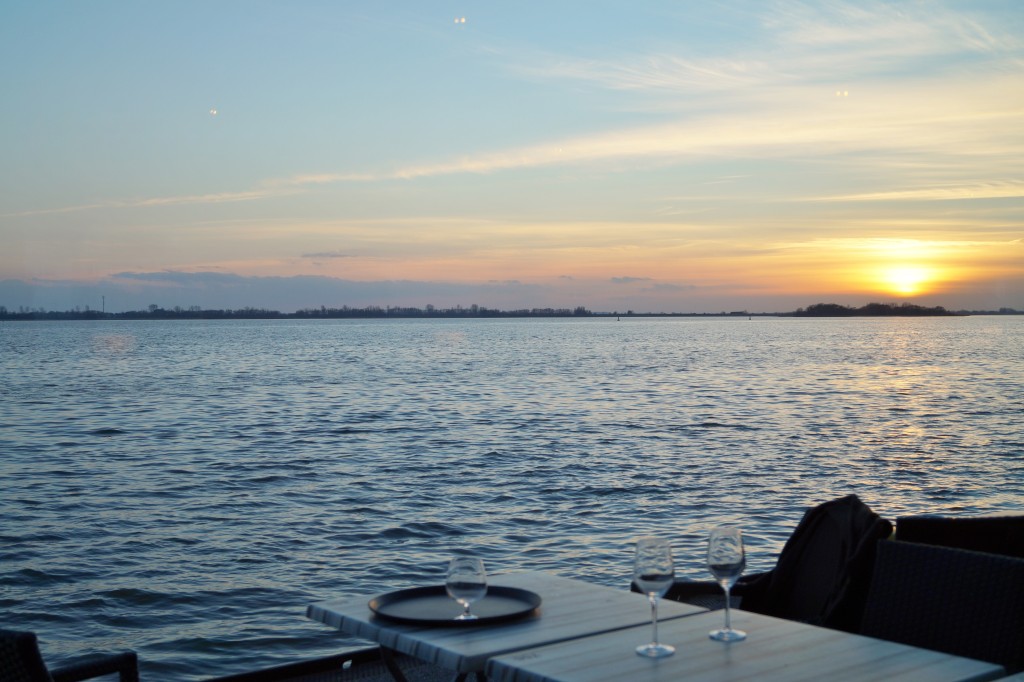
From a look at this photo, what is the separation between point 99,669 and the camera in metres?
3.81

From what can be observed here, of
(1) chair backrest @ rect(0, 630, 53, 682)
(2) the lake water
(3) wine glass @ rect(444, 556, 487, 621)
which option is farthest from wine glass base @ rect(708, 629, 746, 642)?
(2) the lake water

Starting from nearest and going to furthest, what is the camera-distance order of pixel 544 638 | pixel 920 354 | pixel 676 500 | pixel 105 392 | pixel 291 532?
1. pixel 544 638
2. pixel 291 532
3. pixel 676 500
4. pixel 105 392
5. pixel 920 354

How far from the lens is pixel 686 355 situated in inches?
3278

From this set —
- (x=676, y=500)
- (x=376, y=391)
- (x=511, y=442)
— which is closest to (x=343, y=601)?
(x=676, y=500)

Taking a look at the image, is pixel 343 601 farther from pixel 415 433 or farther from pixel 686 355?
pixel 686 355

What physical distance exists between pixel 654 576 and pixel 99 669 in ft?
6.44

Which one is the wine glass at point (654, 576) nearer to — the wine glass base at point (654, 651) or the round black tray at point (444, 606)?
the wine glass base at point (654, 651)

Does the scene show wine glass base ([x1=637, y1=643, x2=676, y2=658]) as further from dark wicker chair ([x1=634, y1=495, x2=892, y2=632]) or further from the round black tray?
dark wicker chair ([x1=634, y1=495, x2=892, y2=632])

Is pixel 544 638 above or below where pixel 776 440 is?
above

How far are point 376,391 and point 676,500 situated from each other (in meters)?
31.0

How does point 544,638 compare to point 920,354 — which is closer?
point 544,638

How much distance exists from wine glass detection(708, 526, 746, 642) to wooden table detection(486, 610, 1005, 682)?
4 cm

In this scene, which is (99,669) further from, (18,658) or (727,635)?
(727,635)

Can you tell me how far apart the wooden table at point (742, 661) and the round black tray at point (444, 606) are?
335 mm
